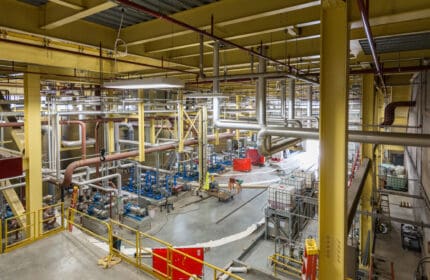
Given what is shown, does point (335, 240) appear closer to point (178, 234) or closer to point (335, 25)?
point (335, 25)

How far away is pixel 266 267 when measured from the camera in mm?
10594

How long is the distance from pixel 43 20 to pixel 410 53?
9.67m

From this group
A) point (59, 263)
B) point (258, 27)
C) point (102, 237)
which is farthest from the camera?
point (102, 237)

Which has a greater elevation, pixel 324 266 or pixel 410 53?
pixel 410 53

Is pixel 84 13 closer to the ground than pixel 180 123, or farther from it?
farther from it

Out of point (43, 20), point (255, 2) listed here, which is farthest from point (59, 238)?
point (255, 2)

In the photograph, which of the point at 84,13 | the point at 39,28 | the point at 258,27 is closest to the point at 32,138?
the point at 39,28

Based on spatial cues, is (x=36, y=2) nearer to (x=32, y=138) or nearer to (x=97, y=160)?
(x=32, y=138)

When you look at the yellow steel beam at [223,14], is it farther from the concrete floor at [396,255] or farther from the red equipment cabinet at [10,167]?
the concrete floor at [396,255]

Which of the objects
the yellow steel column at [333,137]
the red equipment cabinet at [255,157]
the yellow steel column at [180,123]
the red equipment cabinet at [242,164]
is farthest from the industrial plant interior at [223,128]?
the red equipment cabinet at [255,157]

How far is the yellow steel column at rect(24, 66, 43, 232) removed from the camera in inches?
336

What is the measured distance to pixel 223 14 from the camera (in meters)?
4.95

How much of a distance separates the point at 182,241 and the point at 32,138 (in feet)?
24.5

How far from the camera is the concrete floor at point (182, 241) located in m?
6.15
